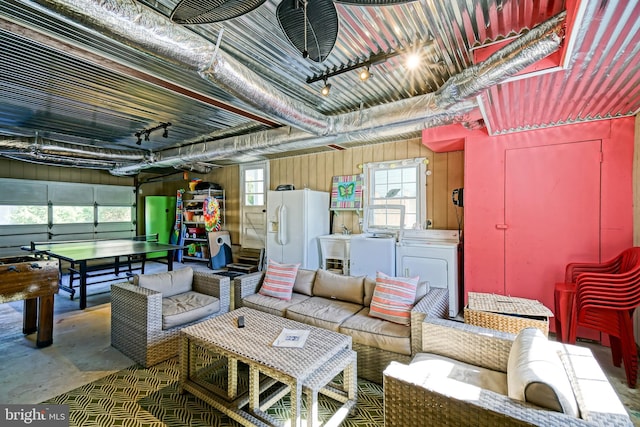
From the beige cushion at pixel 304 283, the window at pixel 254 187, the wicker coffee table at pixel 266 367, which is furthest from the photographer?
the window at pixel 254 187

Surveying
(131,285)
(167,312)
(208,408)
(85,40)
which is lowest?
(208,408)

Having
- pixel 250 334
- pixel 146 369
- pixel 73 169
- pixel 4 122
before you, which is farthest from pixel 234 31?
pixel 73 169

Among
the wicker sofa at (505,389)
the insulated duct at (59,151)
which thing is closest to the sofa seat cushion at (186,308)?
the wicker sofa at (505,389)

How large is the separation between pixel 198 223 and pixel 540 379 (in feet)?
25.6

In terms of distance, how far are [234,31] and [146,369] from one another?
288 centimetres

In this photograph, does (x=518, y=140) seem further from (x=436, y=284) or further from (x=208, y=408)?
(x=208, y=408)

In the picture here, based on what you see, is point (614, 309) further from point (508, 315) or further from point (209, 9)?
point (209, 9)

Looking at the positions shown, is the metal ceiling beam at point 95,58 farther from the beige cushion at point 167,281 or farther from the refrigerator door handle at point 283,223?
the refrigerator door handle at point 283,223

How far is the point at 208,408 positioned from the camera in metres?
2.08

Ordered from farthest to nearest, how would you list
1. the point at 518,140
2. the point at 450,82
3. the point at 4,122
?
the point at 4,122 < the point at 518,140 < the point at 450,82

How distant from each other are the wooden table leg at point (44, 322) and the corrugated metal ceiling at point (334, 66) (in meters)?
2.21

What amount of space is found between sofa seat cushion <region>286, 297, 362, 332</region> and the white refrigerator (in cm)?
223

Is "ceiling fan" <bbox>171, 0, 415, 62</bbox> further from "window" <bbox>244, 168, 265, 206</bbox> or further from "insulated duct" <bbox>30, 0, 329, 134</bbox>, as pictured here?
"window" <bbox>244, 168, 265, 206</bbox>

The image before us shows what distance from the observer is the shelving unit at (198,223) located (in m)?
7.57
